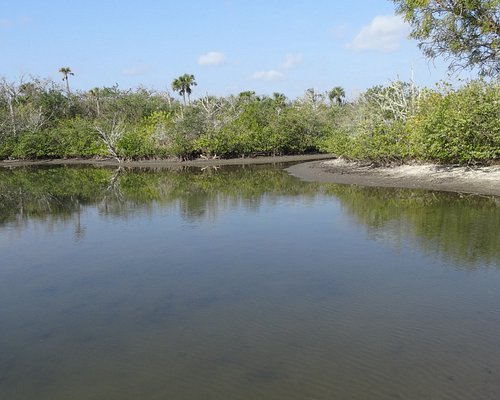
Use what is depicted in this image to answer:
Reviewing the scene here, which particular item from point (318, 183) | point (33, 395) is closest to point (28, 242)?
point (33, 395)

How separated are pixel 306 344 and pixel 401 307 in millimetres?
1879

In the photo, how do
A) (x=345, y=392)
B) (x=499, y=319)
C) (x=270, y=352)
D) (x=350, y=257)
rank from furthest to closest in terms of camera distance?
(x=350, y=257) < (x=499, y=319) < (x=270, y=352) < (x=345, y=392)

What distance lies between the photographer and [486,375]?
5.17 meters

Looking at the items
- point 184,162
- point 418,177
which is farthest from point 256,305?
point 184,162

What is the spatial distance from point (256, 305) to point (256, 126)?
33.7 meters

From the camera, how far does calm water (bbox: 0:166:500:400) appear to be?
5320 millimetres

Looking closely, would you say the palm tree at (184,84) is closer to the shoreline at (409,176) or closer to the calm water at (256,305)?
the shoreline at (409,176)

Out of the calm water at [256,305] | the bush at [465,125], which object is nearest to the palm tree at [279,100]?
the bush at [465,125]

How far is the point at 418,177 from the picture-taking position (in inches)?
869

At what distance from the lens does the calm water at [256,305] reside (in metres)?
5.32

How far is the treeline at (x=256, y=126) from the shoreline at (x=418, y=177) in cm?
69

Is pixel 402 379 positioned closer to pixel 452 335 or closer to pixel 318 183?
pixel 452 335

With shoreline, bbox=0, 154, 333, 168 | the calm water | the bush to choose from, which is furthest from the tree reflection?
shoreline, bbox=0, 154, 333, 168

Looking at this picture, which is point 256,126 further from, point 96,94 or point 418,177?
point 96,94
